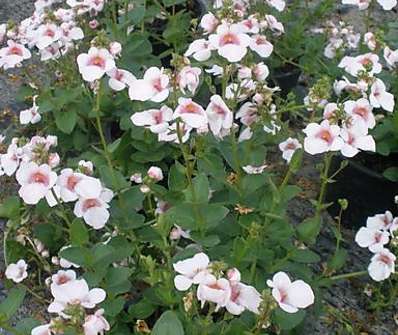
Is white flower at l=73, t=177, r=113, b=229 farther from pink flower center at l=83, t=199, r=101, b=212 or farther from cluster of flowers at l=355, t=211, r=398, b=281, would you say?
cluster of flowers at l=355, t=211, r=398, b=281

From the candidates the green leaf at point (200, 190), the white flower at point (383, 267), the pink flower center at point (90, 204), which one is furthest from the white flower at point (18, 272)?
the white flower at point (383, 267)

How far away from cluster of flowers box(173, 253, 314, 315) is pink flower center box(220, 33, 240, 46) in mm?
477

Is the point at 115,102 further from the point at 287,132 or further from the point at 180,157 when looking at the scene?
the point at 287,132

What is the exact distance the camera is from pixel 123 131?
2.31m

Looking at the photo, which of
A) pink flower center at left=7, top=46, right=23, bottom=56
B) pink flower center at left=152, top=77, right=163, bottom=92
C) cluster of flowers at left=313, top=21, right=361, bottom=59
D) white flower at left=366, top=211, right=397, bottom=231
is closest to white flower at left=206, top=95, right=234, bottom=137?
pink flower center at left=152, top=77, right=163, bottom=92

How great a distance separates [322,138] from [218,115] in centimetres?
21

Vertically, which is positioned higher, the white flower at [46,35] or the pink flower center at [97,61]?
the pink flower center at [97,61]

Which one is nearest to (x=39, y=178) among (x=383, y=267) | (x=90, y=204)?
(x=90, y=204)

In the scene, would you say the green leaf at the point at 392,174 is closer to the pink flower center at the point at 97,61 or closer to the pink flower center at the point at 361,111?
the pink flower center at the point at 361,111

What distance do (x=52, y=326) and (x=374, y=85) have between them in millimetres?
862

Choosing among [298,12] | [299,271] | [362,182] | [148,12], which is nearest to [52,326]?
[299,271]

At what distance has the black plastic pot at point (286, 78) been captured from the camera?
2.64 metres

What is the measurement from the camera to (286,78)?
8.71 ft

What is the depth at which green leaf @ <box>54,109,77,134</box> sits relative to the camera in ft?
6.99
